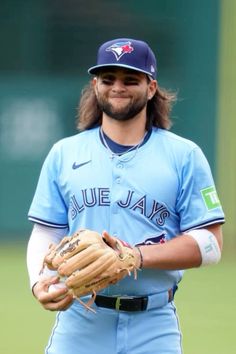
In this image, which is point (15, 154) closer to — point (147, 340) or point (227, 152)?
point (227, 152)

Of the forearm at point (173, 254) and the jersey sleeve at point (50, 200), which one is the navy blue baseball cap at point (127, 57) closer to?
the jersey sleeve at point (50, 200)

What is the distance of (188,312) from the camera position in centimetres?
802

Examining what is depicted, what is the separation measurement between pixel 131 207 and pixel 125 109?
1.21ft

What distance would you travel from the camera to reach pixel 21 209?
11461 mm

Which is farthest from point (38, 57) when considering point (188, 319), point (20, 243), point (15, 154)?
point (188, 319)

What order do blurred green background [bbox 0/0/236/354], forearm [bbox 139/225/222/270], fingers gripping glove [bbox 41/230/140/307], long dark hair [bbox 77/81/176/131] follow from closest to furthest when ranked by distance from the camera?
fingers gripping glove [bbox 41/230/140/307] → forearm [bbox 139/225/222/270] → long dark hair [bbox 77/81/176/131] → blurred green background [bbox 0/0/236/354]

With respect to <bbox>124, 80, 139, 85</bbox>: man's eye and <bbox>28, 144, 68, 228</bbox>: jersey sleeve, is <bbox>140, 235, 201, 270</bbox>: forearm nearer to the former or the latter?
<bbox>28, 144, 68, 228</bbox>: jersey sleeve

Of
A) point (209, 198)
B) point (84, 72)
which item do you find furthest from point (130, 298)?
point (84, 72)

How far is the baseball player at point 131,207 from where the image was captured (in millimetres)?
4020

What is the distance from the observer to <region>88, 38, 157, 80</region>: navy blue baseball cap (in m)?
4.09

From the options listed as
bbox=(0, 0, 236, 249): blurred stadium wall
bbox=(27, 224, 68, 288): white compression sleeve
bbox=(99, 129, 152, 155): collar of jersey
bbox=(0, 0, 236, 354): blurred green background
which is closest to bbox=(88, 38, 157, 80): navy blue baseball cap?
bbox=(99, 129, 152, 155): collar of jersey

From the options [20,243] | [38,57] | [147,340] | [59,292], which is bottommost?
[20,243]

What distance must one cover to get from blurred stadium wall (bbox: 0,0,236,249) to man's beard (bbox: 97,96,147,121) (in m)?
7.12

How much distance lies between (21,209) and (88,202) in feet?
24.4
